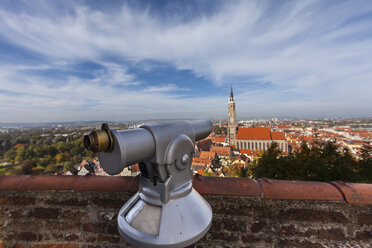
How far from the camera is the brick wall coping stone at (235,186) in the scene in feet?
4.70

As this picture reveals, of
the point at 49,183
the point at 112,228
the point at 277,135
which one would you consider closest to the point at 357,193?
the point at 112,228

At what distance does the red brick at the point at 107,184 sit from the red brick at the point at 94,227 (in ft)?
1.11

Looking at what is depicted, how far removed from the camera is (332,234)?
57.9 inches

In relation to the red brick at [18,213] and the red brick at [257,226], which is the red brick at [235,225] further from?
the red brick at [18,213]

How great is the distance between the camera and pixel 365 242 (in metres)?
1.45

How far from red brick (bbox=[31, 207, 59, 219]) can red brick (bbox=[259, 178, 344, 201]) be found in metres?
1.92

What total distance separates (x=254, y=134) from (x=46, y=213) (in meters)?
46.8

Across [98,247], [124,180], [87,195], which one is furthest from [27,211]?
[124,180]

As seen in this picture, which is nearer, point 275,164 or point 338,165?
point 338,165

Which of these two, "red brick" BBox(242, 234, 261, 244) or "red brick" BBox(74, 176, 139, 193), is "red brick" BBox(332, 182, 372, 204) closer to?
"red brick" BBox(242, 234, 261, 244)

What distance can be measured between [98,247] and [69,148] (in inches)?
106

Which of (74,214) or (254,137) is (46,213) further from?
(254,137)

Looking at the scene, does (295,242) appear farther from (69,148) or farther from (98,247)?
(69,148)

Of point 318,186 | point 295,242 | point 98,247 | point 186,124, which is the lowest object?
point 98,247
